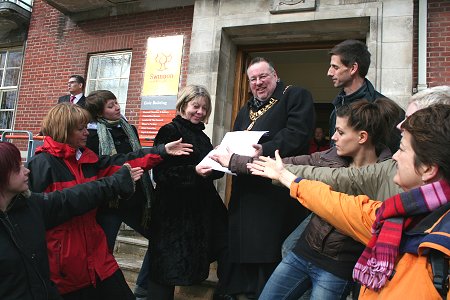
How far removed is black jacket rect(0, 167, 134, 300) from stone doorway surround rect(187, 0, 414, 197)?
377cm

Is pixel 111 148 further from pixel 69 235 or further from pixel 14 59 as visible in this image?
pixel 14 59

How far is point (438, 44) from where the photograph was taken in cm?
516

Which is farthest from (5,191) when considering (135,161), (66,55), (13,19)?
(13,19)

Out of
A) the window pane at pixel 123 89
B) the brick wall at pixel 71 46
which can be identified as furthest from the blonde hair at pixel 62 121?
the window pane at pixel 123 89

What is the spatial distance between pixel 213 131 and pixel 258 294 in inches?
143

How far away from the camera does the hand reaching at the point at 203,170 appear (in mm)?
2706

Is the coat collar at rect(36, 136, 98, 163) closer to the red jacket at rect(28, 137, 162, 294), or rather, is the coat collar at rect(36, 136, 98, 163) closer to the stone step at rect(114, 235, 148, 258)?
the red jacket at rect(28, 137, 162, 294)

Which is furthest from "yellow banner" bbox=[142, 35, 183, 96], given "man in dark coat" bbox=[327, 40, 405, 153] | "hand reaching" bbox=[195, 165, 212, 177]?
"man in dark coat" bbox=[327, 40, 405, 153]

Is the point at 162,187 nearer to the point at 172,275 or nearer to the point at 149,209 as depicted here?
the point at 149,209

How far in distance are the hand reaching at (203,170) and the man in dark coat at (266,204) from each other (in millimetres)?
197

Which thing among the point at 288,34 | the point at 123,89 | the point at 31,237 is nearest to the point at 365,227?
the point at 31,237

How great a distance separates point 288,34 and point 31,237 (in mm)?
5057

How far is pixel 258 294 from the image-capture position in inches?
99.9

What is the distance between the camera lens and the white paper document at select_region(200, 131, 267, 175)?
2.59 m
